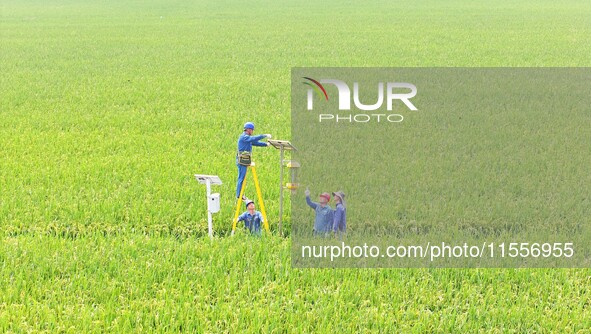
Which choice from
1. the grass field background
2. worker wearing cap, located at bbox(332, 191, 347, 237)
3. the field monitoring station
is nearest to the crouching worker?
the field monitoring station

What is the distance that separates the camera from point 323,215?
575 cm

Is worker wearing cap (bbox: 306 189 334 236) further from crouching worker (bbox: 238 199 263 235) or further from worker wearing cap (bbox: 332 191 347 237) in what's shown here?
crouching worker (bbox: 238 199 263 235)

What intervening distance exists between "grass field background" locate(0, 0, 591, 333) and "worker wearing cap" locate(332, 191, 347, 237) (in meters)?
0.47

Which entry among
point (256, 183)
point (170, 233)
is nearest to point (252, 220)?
point (256, 183)

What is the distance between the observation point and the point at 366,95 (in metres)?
14.1

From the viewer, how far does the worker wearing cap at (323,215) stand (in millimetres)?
5655

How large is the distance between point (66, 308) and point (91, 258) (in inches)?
33.5

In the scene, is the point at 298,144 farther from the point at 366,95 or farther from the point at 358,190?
the point at 366,95

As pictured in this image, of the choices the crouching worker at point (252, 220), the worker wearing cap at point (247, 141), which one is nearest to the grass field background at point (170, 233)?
the crouching worker at point (252, 220)

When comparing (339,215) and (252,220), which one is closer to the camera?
(339,215)

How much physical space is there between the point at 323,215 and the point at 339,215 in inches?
5.8

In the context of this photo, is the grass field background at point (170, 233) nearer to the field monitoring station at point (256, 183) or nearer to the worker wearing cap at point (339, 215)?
the field monitoring station at point (256, 183)

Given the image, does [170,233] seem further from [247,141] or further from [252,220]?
[247,141]

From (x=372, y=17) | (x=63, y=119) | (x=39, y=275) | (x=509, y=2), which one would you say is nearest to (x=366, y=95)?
(x=63, y=119)
